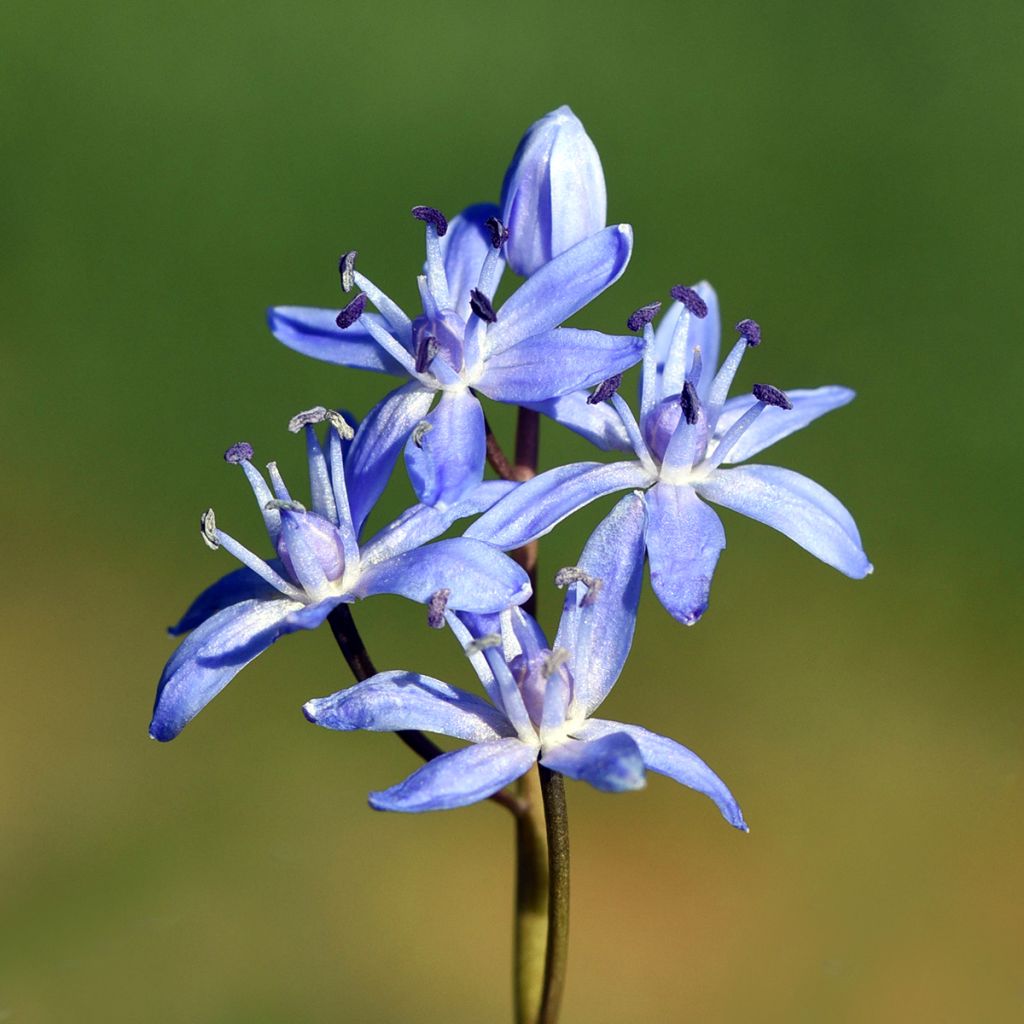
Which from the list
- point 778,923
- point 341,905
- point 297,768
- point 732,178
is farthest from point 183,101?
point 778,923

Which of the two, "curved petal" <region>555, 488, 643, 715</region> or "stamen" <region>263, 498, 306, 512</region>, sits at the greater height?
"stamen" <region>263, 498, 306, 512</region>

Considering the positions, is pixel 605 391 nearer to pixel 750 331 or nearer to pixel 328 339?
pixel 750 331

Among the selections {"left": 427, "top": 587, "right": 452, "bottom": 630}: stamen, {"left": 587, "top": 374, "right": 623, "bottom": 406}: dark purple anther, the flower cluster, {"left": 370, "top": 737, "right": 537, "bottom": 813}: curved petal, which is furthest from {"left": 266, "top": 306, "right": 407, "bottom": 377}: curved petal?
{"left": 370, "top": 737, "right": 537, "bottom": 813}: curved petal

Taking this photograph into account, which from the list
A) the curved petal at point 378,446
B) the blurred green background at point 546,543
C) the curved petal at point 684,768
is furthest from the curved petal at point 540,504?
the blurred green background at point 546,543

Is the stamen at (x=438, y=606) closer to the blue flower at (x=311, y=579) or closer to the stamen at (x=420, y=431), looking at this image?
the blue flower at (x=311, y=579)

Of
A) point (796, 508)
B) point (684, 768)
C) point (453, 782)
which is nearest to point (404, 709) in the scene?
point (453, 782)

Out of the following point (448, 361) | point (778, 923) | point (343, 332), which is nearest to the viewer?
point (448, 361)

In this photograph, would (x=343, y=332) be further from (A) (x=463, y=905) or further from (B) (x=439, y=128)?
(B) (x=439, y=128)

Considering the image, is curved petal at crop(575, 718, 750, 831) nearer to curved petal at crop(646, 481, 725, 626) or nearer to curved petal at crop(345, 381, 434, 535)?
curved petal at crop(646, 481, 725, 626)
